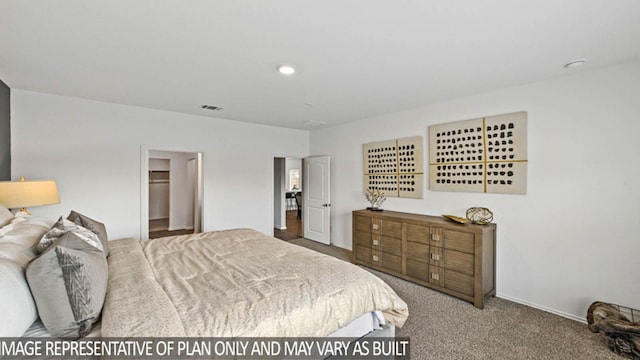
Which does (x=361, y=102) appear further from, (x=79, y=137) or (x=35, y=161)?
(x=35, y=161)

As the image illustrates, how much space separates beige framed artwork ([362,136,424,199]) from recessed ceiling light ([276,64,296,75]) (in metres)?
2.22

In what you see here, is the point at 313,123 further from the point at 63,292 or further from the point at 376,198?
the point at 63,292

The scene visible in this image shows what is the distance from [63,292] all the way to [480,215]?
3.70 meters

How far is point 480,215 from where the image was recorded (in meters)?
3.26

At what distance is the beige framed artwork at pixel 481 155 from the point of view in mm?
3021

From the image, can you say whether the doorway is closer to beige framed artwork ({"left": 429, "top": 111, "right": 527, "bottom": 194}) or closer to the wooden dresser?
the wooden dresser

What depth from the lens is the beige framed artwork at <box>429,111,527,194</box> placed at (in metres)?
Answer: 3.02

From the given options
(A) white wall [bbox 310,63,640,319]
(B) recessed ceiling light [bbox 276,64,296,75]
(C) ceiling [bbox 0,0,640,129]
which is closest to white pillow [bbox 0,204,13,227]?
(C) ceiling [bbox 0,0,640,129]

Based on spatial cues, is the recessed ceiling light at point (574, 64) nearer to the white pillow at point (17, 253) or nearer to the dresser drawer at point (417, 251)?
the dresser drawer at point (417, 251)

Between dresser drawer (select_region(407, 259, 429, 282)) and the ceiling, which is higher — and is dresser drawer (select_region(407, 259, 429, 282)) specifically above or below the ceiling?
below

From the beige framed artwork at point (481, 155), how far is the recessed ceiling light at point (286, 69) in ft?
7.23

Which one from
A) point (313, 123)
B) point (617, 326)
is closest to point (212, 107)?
point (313, 123)

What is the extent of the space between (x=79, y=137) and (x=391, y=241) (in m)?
4.38

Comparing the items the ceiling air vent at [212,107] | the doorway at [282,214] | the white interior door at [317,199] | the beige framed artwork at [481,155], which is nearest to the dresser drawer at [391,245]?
the beige framed artwork at [481,155]
